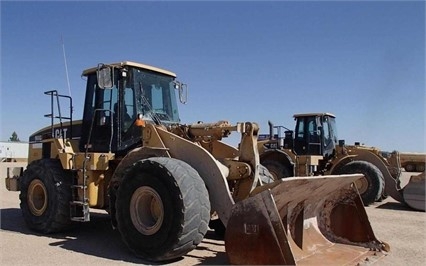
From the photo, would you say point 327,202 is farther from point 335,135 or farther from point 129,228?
point 335,135

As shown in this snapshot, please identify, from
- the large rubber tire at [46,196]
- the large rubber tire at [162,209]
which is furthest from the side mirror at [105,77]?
the large rubber tire at [46,196]

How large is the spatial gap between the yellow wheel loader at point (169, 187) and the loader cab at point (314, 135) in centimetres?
697

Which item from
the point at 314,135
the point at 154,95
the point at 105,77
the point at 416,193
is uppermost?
the point at 105,77

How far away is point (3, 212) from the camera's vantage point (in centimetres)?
1017

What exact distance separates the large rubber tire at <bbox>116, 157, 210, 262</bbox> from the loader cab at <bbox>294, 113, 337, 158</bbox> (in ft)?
29.8

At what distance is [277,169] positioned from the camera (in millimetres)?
13648

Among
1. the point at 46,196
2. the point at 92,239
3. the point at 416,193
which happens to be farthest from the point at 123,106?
the point at 416,193

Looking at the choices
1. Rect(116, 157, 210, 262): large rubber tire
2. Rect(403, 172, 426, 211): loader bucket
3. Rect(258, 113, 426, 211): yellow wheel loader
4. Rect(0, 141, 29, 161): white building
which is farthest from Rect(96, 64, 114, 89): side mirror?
Rect(0, 141, 29, 161): white building

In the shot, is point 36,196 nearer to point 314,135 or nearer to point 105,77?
point 105,77

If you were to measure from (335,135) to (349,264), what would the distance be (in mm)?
9901

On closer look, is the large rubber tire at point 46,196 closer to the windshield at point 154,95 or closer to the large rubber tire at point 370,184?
the windshield at point 154,95

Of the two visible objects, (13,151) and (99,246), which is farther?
(13,151)

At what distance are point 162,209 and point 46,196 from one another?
2859 millimetres

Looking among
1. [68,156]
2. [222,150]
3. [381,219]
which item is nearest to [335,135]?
[381,219]
